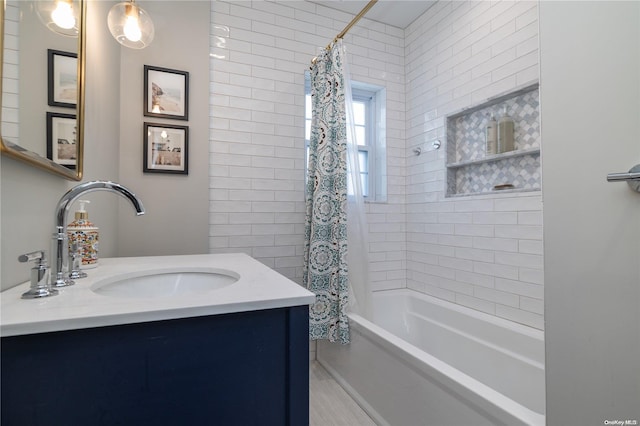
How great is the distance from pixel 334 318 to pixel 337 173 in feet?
3.08

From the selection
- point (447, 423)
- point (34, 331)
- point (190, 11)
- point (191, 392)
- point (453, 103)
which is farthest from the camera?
point (453, 103)

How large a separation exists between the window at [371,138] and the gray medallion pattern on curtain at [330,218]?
0.73m

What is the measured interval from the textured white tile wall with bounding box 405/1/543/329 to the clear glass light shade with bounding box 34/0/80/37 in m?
2.19

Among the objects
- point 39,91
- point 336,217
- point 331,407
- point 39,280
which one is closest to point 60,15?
point 39,91

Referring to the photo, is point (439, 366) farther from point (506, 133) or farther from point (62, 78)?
point (62, 78)

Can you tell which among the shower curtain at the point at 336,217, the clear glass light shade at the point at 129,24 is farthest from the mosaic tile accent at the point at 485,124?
the clear glass light shade at the point at 129,24

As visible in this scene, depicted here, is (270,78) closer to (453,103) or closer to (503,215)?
(453,103)

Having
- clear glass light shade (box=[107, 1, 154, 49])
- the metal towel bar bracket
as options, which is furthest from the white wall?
clear glass light shade (box=[107, 1, 154, 49])

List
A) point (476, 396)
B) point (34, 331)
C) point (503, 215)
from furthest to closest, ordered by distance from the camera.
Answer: point (503, 215) → point (476, 396) → point (34, 331)

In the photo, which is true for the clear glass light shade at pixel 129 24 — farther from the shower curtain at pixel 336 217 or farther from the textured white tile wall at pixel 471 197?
the textured white tile wall at pixel 471 197

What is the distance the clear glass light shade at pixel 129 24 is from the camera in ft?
4.46

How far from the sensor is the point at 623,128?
684 millimetres

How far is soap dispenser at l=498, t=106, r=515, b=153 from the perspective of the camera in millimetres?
1876

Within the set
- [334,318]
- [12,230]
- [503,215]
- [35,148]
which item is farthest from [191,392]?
[503,215]
